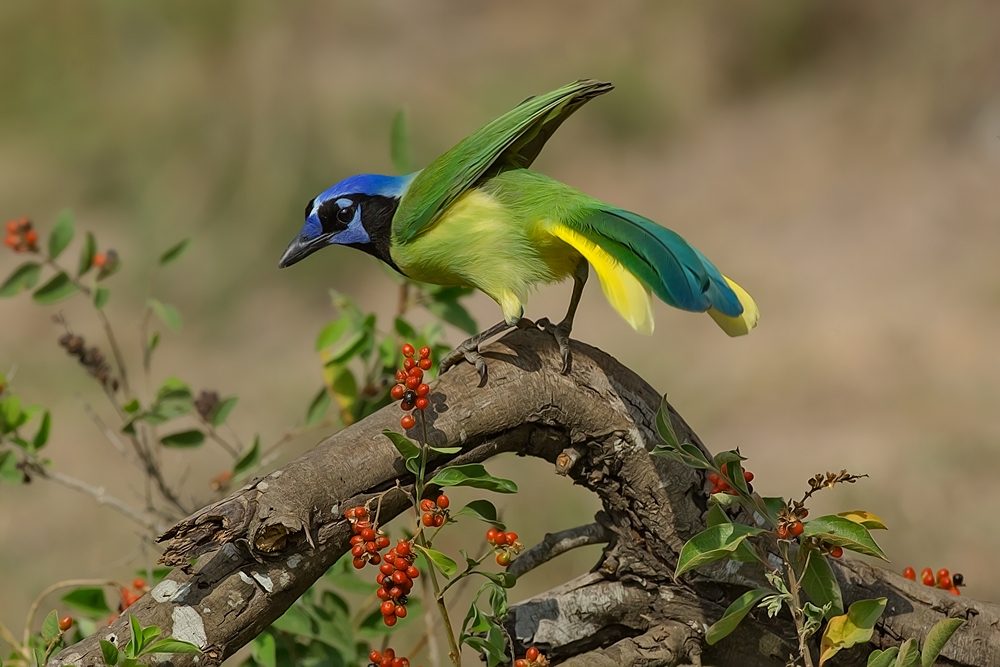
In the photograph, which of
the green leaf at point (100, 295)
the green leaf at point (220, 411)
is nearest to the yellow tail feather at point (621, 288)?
the green leaf at point (220, 411)

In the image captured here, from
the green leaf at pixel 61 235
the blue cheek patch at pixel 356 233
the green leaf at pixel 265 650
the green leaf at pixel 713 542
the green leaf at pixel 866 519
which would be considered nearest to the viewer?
the green leaf at pixel 713 542

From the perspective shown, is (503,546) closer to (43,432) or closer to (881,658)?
(881,658)

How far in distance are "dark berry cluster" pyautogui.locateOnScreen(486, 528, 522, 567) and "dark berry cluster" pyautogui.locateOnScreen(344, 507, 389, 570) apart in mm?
198

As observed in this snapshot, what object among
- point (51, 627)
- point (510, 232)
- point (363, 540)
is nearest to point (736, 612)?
point (363, 540)

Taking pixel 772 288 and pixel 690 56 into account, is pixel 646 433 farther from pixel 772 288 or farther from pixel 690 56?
pixel 690 56

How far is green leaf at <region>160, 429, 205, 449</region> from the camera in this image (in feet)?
9.10

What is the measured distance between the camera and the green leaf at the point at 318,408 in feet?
9.47

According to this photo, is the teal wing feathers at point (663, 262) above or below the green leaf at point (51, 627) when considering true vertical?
above

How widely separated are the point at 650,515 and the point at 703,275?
1.68 ft

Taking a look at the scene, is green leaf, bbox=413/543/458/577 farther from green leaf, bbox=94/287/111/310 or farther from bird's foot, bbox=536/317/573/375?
green leaf, bbox=94/287/111/310

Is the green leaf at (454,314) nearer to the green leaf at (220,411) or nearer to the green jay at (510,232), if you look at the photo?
the green jay at (510,232)

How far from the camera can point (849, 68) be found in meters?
8.93

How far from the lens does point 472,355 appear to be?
2.03 m

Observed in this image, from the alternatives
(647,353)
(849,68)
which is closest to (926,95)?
(849,68)
